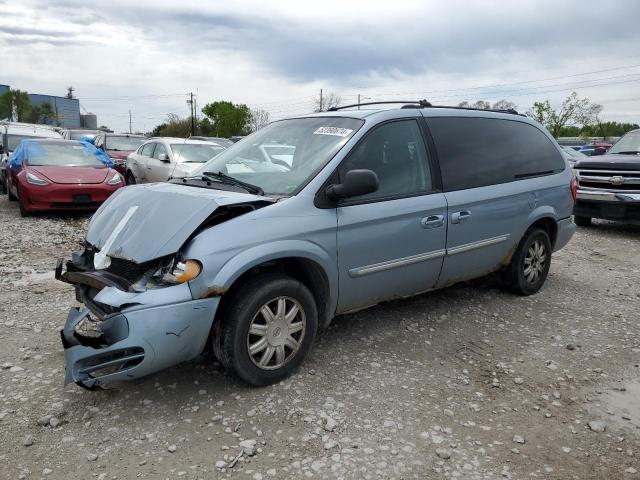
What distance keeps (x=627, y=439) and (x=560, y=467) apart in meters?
0.56

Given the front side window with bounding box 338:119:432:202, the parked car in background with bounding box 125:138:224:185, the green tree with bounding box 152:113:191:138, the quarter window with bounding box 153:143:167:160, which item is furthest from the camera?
the green tree with bounding box 152:113:191:138

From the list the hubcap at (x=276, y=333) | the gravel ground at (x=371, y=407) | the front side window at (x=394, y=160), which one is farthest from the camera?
the front side window at (x=394, y=160)

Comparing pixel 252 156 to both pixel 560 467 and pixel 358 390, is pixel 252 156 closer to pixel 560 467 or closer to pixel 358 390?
pixel 358 390

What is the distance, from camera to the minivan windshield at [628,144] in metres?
9.55

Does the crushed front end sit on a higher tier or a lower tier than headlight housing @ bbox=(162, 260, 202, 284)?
lower

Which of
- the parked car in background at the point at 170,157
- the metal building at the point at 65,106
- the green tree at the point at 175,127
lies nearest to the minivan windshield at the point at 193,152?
the parked car in background at the point at 170,157

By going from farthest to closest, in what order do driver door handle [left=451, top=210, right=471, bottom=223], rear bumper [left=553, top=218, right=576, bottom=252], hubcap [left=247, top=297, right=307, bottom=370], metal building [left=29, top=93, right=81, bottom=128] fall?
1. metal building [left=29, top=93, right=81, bottom=128]
2. rear bumper [left=553, top=218, right=576, bottom=252]
3. driver door handle [left=451, top=210, right=471, bottom=223]
4. hubcap [left=247, top=297, right=307, bottom=370]

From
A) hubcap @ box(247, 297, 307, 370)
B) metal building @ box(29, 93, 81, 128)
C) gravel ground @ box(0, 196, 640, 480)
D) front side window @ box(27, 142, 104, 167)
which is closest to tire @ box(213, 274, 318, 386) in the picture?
hubcap @ box(247, 297, 307, 370)

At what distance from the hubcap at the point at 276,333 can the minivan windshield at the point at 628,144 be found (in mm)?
8655

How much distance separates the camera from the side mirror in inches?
130

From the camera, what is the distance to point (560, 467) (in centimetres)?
264

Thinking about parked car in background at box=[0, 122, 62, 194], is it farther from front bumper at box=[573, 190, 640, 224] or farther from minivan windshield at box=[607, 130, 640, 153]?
minivan windshield at box=[607, 130, 640, 153]

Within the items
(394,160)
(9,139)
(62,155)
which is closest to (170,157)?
(62,155)

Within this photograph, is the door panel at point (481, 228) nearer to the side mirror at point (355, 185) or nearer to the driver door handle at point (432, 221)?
the driver door handle at point (432, 221)
